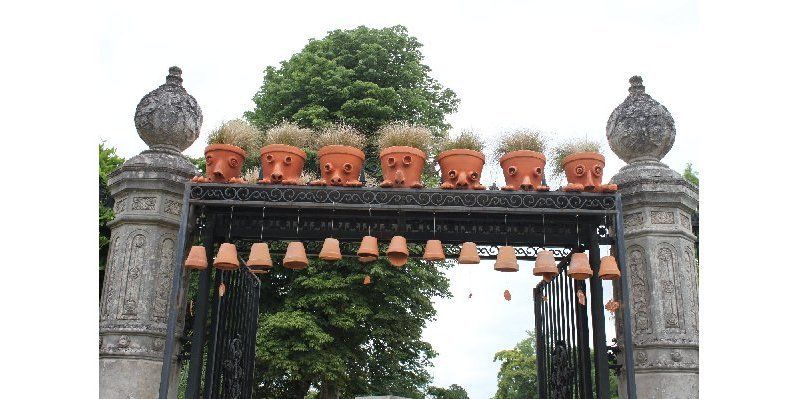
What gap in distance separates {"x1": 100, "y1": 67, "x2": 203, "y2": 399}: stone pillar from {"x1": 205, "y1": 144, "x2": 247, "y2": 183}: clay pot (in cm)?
53

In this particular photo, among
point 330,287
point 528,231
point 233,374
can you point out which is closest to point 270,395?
point 330,287

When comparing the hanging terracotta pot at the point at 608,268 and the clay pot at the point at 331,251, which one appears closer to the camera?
the hanging terracotta pot at the point at 608,268

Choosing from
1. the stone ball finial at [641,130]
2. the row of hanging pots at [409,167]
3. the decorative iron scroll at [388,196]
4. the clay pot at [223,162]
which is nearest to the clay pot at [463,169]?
the row of hanging pots at [409,167]

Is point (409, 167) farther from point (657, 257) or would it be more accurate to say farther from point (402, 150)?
point (657, 257)

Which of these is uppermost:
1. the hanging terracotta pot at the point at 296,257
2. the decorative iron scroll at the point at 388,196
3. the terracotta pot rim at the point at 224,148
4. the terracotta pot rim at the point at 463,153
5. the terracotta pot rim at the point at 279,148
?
the terracotta pot rim at the point at 224,148

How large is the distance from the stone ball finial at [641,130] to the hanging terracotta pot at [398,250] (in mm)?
2655

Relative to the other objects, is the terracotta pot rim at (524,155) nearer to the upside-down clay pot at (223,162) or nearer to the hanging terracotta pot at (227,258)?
the upside-down clay pot at (223,162)

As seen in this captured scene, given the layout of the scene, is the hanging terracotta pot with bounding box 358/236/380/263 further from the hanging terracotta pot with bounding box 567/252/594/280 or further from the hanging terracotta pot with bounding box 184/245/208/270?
the hanging terracotta pot with bounding box 567/252/594/280

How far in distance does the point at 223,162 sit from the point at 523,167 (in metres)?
2.76

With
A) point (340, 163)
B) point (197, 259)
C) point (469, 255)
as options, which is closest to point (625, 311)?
point (469, 255)

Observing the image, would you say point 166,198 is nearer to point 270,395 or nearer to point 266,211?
point 266,211

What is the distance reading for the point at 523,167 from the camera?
566 centimetres

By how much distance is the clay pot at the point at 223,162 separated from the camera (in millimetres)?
5648

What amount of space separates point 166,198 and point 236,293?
1.21 metres
